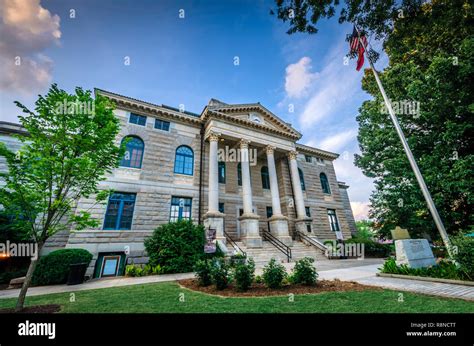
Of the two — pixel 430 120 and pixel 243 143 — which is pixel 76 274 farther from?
pixel 430 120

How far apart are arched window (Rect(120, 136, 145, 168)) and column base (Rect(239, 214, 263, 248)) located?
9.38 m

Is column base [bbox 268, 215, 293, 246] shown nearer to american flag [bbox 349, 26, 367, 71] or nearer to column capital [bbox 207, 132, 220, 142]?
column capital [bbox 207, 132, 220, 142]

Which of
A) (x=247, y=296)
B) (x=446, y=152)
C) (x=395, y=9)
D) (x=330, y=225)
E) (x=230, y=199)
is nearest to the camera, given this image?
(x=247, y=296)

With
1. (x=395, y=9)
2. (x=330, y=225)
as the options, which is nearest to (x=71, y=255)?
(x=395, y=9)

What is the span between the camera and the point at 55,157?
5.72 m

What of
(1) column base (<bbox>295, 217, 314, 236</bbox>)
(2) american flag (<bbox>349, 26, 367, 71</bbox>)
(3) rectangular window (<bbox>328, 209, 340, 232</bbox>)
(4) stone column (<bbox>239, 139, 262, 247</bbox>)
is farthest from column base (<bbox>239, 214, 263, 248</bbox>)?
(2) american flag (<bbox>349, 26, 367, 71</bbox>)

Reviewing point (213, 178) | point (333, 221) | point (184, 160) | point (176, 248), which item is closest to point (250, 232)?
point (213, 178)

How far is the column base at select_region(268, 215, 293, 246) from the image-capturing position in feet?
53.1

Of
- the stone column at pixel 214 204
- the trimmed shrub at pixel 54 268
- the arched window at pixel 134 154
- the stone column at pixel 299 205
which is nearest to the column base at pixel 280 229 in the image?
the stone column at pixel 299 205

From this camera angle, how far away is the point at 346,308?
4168mm

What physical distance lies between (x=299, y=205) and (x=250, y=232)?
22.6ft

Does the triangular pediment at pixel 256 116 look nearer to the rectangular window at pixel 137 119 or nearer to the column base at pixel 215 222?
the rectangular window at pixel 137 119
